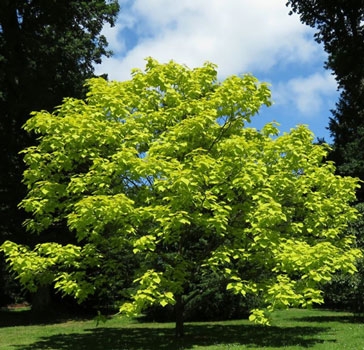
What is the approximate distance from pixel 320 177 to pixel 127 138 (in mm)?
5259

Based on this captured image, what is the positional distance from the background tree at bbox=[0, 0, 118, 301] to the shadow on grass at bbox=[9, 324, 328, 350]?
24.8 feet

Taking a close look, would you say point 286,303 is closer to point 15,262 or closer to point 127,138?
point 127,138


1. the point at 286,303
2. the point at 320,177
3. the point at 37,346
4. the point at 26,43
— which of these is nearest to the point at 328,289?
the point at 320,177

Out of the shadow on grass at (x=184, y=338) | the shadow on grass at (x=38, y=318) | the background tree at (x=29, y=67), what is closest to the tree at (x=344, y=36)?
the background tree at (x=29, y=67)

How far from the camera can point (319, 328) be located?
647 inches

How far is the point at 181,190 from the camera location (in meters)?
10.4

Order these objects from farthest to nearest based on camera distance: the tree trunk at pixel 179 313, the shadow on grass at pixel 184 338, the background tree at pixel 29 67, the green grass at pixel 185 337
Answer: the background tree at pixel 29 67 < the tree trunk at pixel 179 313 < the shadow on grass at pixel 184 338 < the green grass at pixel 185 337

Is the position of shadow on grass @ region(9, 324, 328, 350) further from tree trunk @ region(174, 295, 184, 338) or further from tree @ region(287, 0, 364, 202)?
tree @ region(287, 0, 364, 202)

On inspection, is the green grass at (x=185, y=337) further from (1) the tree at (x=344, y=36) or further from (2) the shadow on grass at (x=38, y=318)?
(1) the tree at (x=344, y=36)

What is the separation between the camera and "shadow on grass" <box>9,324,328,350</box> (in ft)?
41.8

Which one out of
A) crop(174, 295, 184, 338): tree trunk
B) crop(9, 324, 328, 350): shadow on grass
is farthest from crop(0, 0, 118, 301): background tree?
crop(174, 295, 184, 338): tree trunk

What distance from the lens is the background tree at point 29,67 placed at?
21.4 m

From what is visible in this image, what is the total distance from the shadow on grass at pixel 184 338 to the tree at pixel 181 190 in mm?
1070

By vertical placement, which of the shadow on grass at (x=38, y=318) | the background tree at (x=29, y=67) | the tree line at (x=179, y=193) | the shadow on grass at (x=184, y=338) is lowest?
the shadow on grass at (x=184, y=338)
